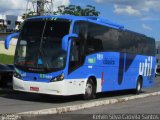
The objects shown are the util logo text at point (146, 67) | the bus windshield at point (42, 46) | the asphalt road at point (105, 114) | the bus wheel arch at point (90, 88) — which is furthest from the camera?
the util logo text at point (146, 67)

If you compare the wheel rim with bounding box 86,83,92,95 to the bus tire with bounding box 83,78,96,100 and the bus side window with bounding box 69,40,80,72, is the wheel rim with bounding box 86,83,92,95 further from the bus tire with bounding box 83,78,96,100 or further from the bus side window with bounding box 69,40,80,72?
the bus side window with bounding box 69,40,80,72

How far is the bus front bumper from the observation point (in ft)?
58.1

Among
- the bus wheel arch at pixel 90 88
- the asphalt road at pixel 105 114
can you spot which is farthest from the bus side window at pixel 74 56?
the asphalt road at pixel 105 114

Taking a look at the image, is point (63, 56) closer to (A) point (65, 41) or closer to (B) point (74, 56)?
(B) point (74, 56)

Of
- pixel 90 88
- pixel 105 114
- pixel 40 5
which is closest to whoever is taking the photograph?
pixel 105 114

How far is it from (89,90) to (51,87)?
2618 millimetres

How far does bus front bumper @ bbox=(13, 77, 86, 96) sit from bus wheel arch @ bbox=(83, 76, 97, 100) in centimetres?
94

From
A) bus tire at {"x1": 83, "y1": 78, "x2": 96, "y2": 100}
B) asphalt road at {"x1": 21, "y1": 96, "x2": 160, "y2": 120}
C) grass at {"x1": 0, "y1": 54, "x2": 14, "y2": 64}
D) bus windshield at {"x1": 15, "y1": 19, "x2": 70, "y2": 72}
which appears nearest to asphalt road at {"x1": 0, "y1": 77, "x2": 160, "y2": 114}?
bus tire at {"x1": 83, "y1": 78, "x2": 96, "y2": 100}

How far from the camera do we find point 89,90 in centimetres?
1992

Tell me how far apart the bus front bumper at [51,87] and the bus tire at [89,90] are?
3.10 ft

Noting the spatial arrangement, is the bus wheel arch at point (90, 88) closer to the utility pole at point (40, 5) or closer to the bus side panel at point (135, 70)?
the bus side panel at point (135, 70)

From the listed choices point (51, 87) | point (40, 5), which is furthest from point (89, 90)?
point (40, 5)

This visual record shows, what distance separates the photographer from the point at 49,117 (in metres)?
13.4

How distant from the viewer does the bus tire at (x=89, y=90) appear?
19695 millimetres
